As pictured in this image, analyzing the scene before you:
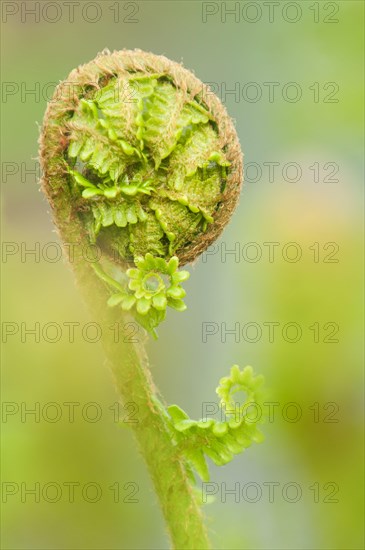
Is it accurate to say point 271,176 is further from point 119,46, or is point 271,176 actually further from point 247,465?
point 119,46

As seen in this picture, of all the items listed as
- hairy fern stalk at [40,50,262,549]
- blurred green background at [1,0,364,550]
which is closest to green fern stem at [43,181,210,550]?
hairy fern stalk at [40,50,262,549]

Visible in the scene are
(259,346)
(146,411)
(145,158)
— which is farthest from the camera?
(259,346)

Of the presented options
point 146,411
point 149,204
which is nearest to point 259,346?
point 146,411

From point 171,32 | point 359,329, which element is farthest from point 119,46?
point 359,329

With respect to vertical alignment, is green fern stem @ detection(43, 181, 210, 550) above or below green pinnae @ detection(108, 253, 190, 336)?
below

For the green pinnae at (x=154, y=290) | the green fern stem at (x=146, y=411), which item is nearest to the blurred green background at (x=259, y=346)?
the green fern stem at (x=146, y=411)

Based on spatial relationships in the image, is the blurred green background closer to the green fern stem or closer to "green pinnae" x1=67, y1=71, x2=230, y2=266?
the green fern stem

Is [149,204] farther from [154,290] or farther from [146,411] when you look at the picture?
[146,411]

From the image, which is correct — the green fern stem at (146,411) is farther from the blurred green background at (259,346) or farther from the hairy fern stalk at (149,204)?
the blurred green background at (259,346)
